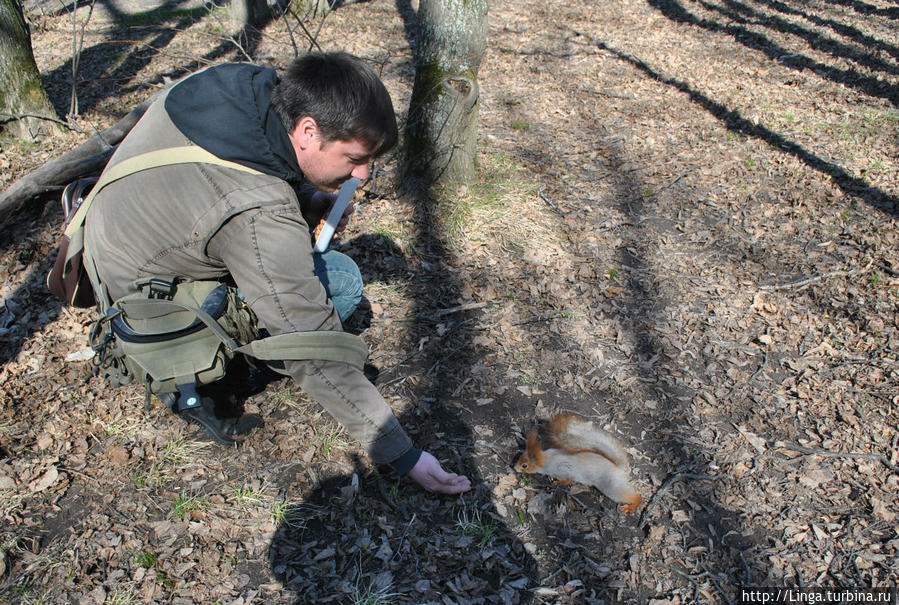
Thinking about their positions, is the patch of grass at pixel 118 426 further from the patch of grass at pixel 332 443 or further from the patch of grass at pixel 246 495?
the patch of grass at pixel 332 443

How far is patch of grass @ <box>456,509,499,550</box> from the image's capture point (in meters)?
2.53

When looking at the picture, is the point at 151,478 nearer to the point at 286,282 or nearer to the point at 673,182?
the point at 286,282

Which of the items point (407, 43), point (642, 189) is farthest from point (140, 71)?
point (642, 189)

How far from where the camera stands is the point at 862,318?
3686 millimetres

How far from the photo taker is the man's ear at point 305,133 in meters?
2.09

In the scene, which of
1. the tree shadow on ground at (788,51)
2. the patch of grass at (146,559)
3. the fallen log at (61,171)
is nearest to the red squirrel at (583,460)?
the patch of grass at (146,559)

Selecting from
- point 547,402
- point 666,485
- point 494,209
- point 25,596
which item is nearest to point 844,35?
point 494,209

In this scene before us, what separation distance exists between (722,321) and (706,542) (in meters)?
1.64

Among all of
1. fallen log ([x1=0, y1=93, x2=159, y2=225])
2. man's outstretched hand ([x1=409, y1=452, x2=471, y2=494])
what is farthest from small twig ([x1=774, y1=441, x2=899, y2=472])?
fallen log ([x1=0, y1=93, x2=159, y2=225])

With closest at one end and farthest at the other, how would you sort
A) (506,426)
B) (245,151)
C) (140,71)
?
(245,151) < (506,426) < (140,71)

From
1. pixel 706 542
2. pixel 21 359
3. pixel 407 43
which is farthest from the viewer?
pixel 407 43

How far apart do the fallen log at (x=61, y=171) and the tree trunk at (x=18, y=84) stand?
3.38ft

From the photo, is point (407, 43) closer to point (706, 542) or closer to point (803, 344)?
point (803, 344)

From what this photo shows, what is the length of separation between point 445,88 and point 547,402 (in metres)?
2.57
